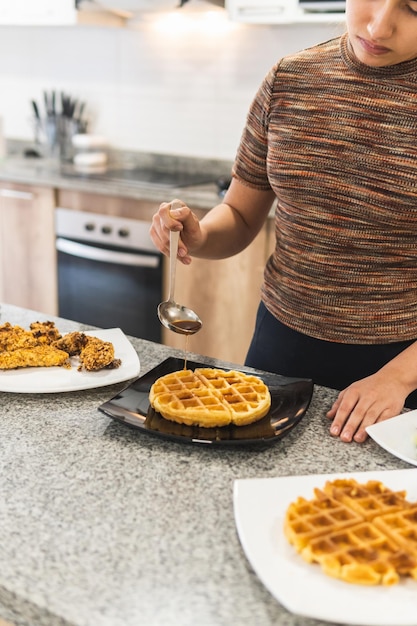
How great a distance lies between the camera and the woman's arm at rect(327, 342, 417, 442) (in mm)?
1064

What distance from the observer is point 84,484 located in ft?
2.97

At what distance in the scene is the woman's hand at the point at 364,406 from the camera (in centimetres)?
106

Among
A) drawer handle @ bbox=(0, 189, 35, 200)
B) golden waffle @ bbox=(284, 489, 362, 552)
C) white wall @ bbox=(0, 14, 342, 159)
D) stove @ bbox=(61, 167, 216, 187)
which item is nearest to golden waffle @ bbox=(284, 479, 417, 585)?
golden waffle @ bbox=(284, 489, 362, 552)

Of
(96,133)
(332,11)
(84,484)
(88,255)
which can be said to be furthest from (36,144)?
(84,484)

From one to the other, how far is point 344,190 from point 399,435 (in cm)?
49

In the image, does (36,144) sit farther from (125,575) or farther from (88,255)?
(125,575)

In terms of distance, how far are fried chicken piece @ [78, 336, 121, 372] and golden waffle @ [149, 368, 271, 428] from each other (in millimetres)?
105

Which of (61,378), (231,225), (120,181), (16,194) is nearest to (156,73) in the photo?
(120,181)

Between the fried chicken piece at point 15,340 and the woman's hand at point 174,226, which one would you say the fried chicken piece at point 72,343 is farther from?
the woman's hand at point 174,226

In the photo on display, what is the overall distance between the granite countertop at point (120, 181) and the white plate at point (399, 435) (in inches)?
68.4

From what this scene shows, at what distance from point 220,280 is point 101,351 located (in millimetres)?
1612

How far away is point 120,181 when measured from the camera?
3.04 m

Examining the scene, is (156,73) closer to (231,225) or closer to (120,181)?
(120,181)

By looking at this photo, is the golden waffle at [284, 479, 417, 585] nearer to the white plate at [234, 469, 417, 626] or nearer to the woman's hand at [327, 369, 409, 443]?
the white plate at [234, 469, 417, 626]
